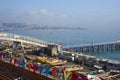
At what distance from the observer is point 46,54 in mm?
38969

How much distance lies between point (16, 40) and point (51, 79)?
39170 mm

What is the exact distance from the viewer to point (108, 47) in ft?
324

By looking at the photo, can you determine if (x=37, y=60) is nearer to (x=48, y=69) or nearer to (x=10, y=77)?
(x=10, y=77)

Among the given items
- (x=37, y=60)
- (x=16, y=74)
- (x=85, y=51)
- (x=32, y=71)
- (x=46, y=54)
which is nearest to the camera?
(x=32, y=71)

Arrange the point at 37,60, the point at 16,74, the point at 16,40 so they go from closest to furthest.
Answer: the point at 16,74
the point at 37,60
the point at 16,40

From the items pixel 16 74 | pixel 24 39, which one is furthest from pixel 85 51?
pixel 16 74

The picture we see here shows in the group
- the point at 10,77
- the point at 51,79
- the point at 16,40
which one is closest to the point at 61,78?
the point at 51,79

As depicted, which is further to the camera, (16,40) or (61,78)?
(16,40)

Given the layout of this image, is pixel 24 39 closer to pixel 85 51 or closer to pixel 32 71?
pixel 85 51

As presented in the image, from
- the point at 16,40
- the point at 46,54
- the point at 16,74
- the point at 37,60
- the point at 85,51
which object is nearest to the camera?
the point at 16,74

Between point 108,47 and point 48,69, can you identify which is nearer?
point 48,69

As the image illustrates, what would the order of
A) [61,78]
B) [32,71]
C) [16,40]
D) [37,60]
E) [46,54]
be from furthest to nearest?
[16,40], [46,54], [37,60], [32,71], [61,78]

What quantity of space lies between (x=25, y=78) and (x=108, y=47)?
75.9 meters

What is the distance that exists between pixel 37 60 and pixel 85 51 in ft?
188
